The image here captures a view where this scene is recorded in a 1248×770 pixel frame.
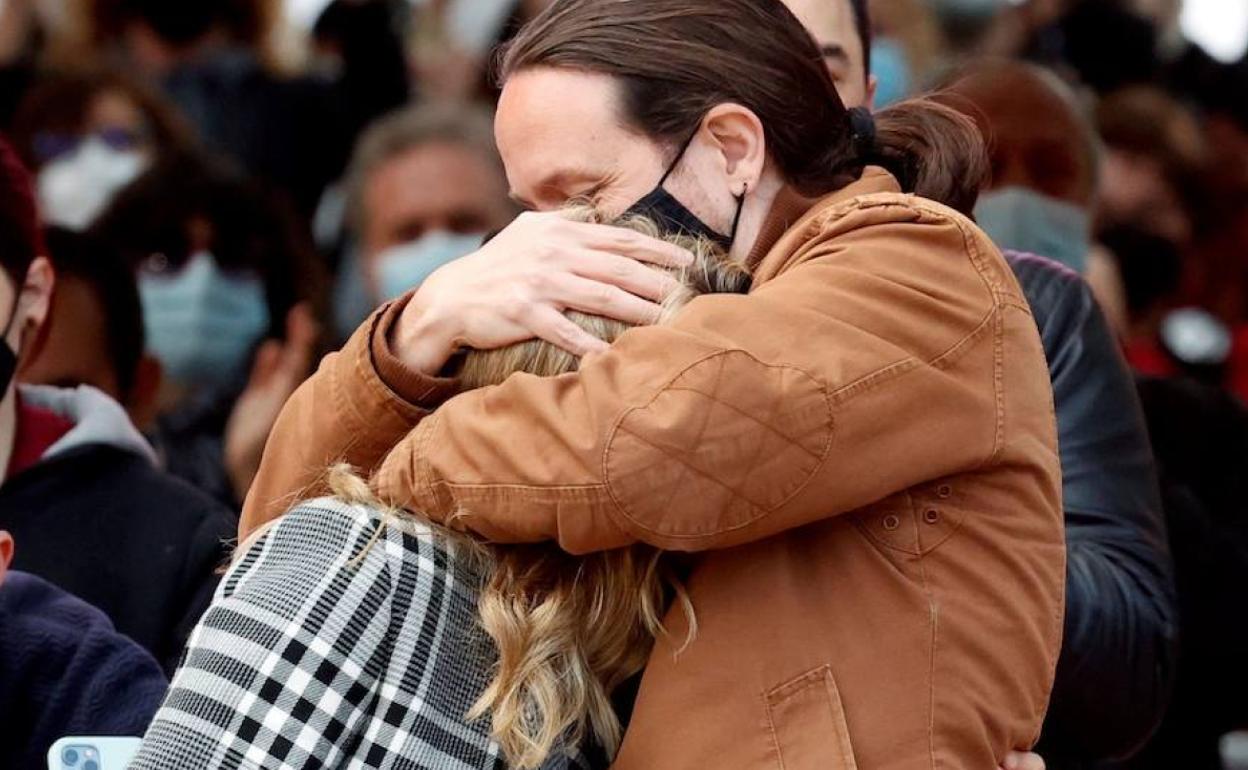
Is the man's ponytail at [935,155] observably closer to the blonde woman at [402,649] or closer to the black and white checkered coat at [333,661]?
the blonde woman at [402,649]

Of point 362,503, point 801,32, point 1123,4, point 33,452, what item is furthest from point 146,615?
point 1123,4

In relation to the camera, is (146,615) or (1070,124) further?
(1070,124)

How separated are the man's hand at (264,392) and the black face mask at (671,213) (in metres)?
2.83

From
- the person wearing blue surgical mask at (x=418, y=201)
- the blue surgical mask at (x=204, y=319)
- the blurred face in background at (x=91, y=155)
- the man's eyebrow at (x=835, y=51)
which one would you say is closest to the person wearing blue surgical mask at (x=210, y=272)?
the blue surgical mask at (x=204, y=319)

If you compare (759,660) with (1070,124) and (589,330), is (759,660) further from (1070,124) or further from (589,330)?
(1070,124)

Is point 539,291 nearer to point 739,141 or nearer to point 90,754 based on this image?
point 739,141

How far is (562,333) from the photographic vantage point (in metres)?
2.44

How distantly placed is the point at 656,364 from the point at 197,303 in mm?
3753

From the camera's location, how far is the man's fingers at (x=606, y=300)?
2.44 m

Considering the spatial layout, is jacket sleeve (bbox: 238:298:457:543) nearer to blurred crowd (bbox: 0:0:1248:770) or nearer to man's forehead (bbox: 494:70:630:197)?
man's forehead (bbox: 494:70:630:197)

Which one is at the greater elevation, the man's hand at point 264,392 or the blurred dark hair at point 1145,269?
the man's hand at point 264,392

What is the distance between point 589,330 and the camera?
2463 millimetres

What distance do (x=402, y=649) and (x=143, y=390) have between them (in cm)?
264

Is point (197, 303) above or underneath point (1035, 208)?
underneath
